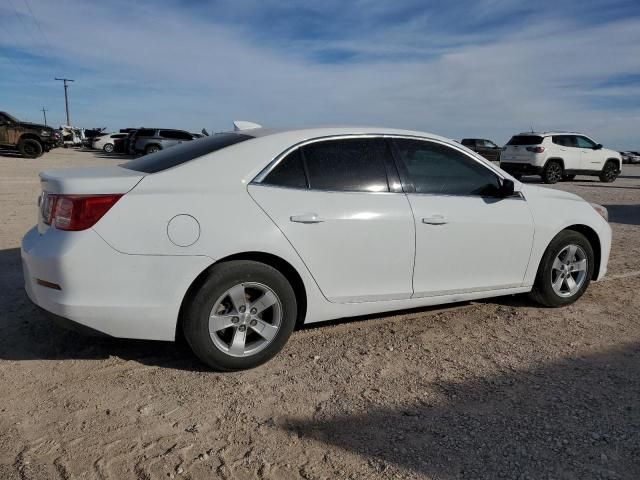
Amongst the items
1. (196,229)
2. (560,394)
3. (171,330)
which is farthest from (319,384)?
(560,394)

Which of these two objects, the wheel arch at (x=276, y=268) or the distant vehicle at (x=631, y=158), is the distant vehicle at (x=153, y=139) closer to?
the wheel arch at (x=276, y=268)

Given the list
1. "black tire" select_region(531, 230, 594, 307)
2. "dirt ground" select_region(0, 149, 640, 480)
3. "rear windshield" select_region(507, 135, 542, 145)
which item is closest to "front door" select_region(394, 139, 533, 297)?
"black tire" select_region(531, 230, 594, 307)

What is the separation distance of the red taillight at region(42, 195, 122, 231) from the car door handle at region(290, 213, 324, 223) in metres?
1.04

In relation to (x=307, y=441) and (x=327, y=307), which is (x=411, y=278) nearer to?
(x=327, y=307)

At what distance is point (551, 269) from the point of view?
15.0 feet

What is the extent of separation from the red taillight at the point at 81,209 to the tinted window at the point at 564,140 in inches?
689

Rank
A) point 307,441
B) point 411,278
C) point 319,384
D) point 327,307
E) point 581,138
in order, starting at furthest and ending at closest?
point 581,138 → point 411,278 → point 327,307 → point 319,384 → point 307,441

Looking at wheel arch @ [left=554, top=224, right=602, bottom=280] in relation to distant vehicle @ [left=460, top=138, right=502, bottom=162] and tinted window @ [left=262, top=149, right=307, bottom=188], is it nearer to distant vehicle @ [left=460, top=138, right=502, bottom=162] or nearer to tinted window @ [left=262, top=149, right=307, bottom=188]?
tinted window @ [left=262, top=149, right=307, bottom=188]

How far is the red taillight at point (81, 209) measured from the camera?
2998mm

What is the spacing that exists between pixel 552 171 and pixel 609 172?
3561mm

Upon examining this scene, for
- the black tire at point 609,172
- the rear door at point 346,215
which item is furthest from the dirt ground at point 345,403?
the black tire at point 609,172

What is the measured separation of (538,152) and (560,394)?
15.8m

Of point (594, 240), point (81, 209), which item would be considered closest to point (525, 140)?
point (594, 240)

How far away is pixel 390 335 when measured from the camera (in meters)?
4.05
